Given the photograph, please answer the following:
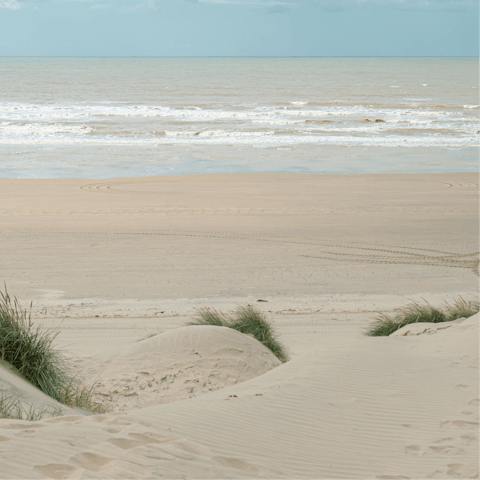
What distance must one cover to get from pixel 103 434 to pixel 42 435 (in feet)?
1.07

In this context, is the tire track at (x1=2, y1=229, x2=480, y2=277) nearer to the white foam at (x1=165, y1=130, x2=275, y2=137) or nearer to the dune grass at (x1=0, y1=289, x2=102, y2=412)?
the dune grass at (x1=0, y1=289, x2=102, y2=412)

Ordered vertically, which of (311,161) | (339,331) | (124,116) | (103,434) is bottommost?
(339,331)

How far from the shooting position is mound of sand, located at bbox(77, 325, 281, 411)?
5.15 m

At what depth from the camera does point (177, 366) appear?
18.4 feet

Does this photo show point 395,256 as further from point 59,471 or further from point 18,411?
point 59,471

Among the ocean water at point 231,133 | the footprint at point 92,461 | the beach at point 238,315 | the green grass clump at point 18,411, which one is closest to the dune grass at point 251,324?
the beach at point 238,315

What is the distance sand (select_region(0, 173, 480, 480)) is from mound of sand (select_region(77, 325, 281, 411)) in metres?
0.02

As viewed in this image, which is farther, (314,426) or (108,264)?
(108,264)

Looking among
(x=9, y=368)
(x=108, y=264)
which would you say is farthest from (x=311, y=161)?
(x=9, y=368)

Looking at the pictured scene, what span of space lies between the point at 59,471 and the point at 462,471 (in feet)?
7.28

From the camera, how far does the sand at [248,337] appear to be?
3.38m

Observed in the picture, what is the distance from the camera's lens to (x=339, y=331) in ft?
23.2

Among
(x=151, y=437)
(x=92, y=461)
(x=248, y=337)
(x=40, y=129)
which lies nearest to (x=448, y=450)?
(x=151, y=437)

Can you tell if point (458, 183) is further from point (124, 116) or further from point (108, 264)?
point (124, 116)
